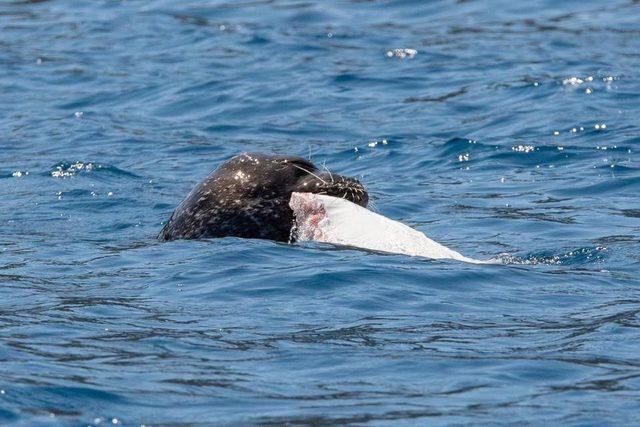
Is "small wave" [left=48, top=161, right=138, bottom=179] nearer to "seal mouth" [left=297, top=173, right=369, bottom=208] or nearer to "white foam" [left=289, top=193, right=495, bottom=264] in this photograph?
"seal mouth" [left=297, top=173, right=369, bottom=208]

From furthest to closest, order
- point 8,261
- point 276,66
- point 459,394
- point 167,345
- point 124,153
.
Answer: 1. point 276,66
2. point 124,153
3. point 8,261
4. point 167,345
5. point 459,394

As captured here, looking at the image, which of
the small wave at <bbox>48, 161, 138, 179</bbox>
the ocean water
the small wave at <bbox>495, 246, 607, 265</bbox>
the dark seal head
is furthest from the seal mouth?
the small wave at <bbox>48, 161, 138, 179</bbox>

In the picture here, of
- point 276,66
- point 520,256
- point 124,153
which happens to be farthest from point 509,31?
point 520,256

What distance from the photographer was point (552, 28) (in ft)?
59.4

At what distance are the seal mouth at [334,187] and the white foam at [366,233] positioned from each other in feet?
0.61

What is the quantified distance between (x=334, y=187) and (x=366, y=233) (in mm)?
457

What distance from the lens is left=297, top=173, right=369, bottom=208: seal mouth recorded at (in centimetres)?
859

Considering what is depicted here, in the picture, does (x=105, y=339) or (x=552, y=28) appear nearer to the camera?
(x=105, y=339)

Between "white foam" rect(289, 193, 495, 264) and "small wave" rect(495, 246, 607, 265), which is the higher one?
"white foam" rect(289, 193, 495, 264)

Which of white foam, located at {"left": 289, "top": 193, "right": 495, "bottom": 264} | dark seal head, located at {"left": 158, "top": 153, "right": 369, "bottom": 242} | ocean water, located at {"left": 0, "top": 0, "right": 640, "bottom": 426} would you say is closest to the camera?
ocean water, located at {"left": 0, "top": 0, "right": 640, "bottom": 426}

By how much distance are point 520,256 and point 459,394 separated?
130 inches

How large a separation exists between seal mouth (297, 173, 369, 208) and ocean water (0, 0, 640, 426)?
369mm

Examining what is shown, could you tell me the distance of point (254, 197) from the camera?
28.9ft

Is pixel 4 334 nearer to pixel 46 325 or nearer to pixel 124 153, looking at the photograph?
pixel 46 325
